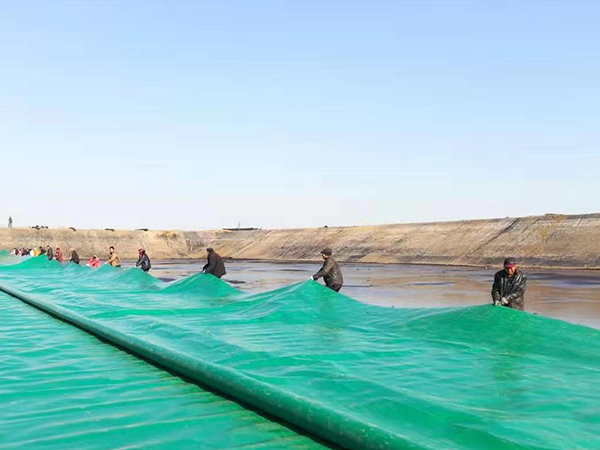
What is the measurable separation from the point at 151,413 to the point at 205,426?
59 cm

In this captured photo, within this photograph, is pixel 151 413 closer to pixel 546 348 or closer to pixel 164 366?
pixel 164 366

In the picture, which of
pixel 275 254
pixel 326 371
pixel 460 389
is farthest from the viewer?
pixel 275 254

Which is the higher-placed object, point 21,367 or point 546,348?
point 546,348

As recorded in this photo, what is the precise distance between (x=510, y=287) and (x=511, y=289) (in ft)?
0.11

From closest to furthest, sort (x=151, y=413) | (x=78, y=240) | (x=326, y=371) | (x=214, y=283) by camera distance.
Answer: (x=151, y=413) → (x=326, y=371) → (x=214, y=283) → (x=78, y=240)

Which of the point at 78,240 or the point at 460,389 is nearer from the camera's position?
the point at 460,389

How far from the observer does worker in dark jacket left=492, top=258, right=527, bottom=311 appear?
791cm

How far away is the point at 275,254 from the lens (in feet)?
231

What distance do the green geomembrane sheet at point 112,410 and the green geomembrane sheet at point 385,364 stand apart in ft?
0.65

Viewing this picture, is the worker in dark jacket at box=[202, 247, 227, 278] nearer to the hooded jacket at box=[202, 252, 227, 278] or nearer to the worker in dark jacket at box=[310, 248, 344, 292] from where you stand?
the hooded jacket at box=[202, 252, 227, 278]

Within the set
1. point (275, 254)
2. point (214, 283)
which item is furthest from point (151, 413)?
point (275, 254)

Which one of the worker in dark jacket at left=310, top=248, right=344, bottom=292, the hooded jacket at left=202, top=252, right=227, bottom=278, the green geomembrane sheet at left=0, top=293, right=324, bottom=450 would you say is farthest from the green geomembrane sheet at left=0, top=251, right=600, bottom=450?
the hooded jacket at left=202, top=252, right=227, bottom=278

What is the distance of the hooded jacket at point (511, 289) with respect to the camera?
7938mm

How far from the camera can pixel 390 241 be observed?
61531mm
